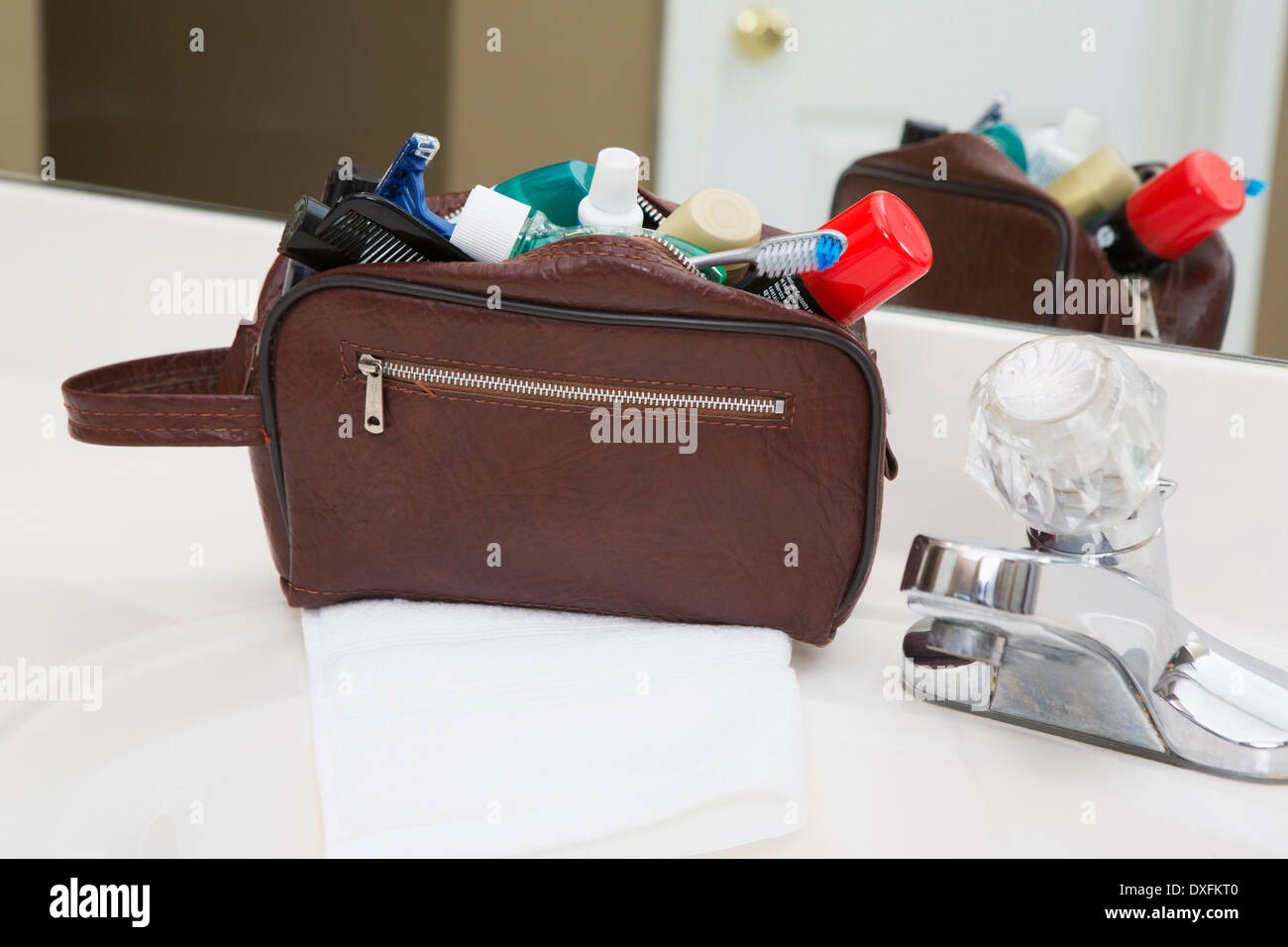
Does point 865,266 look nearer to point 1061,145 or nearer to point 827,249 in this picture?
point 827,249

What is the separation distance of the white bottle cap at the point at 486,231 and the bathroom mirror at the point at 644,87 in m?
0.19

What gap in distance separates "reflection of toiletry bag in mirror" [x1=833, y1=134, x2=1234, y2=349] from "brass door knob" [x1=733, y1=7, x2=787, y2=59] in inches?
3.7

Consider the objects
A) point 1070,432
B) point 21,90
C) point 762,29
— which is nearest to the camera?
point 1070,432

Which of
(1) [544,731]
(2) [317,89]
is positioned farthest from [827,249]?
(2) [317,89]

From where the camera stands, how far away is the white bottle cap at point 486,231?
423 mm

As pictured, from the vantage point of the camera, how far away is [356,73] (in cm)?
64

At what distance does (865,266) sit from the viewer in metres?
0.41

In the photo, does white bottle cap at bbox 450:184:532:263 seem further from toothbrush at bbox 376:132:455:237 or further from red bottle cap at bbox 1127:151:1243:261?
red bottle cap at bbox 1127:151:1243:261

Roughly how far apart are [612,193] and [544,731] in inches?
8.6

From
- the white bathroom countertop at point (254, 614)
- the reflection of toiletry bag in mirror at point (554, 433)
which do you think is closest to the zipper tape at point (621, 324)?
the reflection of toiletry bag in mirror at point (554, 433)

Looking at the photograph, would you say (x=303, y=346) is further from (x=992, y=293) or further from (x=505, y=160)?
(x=992, y=293)

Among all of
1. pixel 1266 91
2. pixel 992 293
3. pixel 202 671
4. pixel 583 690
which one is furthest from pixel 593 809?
pixel 1266 91

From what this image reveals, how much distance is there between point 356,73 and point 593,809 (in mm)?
476

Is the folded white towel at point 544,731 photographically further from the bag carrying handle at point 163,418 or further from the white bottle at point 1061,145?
the white bottle at point 1061,145
